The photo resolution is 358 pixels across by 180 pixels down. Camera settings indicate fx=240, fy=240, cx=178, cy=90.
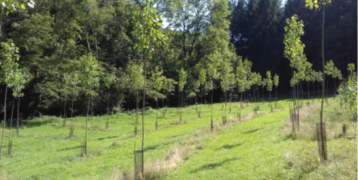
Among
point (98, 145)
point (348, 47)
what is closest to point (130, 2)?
point (98, 145)

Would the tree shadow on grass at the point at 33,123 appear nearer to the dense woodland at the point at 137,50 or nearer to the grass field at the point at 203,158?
the dense woodland at the point at 137,50

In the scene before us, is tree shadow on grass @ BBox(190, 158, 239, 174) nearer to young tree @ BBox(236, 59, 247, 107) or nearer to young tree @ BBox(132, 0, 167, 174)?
young tree @ BBox(132, 0, 167, 174)

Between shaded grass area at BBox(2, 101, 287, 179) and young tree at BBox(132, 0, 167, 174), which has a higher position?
young tree at BBox(132, 0, 167, 174)

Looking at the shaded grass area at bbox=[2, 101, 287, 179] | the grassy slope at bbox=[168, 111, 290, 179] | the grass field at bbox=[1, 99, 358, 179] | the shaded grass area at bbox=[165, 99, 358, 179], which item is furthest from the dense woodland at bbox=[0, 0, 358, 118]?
the shaded grass area at bbox=[165, 99, 358, 179]

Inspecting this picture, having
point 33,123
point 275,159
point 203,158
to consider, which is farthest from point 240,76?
point 33,123

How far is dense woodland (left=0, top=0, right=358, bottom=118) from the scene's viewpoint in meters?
29.1

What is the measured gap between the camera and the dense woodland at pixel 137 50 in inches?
1145

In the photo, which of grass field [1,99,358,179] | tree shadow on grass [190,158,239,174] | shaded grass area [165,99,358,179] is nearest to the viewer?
shaded grass area [165,99,358,179]

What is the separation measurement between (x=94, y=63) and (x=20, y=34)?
19273 millimetres

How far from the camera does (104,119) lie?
1145 inches

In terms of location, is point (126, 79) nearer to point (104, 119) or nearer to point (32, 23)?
point (104, 119)

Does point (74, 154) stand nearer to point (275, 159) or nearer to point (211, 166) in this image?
point (211, 166)

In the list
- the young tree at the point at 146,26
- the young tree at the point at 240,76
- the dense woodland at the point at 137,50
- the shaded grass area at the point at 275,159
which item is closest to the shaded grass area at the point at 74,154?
the shaded grass area at the point at 275,159

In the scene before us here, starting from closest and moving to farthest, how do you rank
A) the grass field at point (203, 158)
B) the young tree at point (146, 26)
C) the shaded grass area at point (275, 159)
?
the shaded grass area at point (275, 159)
the grass field at point (203, 158)
the young tree at point (146, 26)
